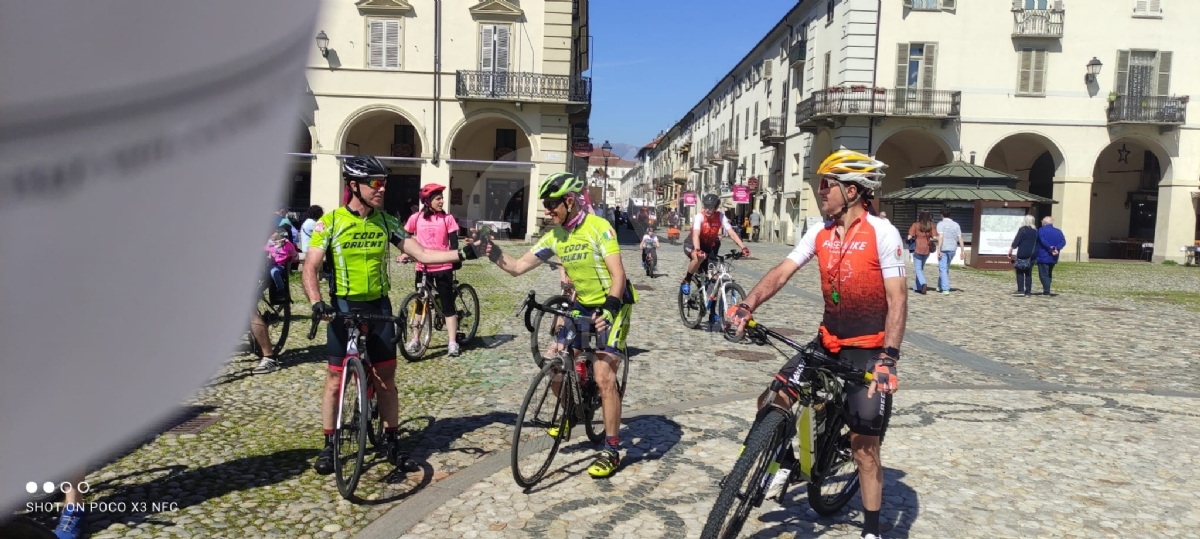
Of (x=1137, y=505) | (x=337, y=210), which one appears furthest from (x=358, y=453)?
(x=1137, y=505)

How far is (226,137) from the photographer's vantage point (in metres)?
0.78

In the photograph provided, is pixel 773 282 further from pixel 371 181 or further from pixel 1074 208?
pixel 1074 208

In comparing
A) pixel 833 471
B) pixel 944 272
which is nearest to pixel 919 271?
pixel 944 272

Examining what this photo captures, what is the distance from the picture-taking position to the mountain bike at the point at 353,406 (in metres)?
4.42

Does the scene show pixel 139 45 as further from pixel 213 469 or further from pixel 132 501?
pixel 213 469

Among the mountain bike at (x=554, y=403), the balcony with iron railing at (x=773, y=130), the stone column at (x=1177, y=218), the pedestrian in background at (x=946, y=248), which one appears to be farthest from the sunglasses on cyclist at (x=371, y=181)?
the balcony with iron railing at (x=773, y=130)

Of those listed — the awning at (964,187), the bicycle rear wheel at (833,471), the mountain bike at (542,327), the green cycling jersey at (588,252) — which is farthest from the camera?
the awning at (964,187)

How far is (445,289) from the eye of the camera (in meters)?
8.83

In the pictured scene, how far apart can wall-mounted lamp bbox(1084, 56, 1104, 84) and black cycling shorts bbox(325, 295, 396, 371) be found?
34.1 meters

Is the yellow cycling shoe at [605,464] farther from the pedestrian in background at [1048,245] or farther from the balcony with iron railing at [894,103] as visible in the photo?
the balcony with iron railing at [894,103]

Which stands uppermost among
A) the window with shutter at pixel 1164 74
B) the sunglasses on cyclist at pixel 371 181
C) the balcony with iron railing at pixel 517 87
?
the window with shutter at pixel 1164 74

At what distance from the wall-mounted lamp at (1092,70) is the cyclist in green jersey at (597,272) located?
33.0 meters

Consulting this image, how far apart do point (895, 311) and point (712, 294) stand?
23.8ft

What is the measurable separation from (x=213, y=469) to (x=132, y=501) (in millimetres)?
625
